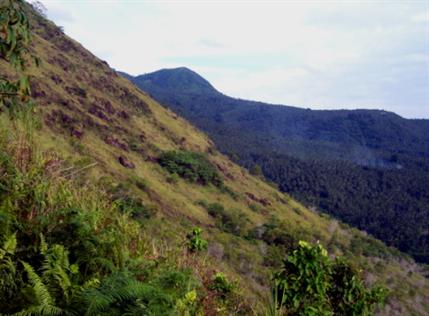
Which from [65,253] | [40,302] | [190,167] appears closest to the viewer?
[40,302]

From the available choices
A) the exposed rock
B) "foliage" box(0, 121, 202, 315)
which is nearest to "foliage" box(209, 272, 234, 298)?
"foliage" box(0, 121, 202, 315)

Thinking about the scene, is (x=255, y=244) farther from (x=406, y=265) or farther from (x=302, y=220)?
(x=406, y=265)

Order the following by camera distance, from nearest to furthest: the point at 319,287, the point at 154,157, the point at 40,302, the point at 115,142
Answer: the point at 40,302 < the point at 319,287 < the point at 115,142 < the point at 154,157

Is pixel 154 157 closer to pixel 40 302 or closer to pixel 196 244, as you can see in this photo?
pixel 196 244

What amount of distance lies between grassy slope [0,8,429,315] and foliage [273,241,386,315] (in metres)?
29.8

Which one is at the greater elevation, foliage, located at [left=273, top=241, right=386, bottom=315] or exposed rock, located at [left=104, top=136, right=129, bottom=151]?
foliage, located at [left=273, top=241, right=386, bottom=315]

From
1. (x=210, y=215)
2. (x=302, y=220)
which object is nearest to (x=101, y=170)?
(x=210, y=215)

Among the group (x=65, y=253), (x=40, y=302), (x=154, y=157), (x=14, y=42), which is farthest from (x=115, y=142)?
(x=40, y=302)

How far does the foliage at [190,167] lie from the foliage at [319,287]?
193 ft

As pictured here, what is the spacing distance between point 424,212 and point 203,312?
12715cm

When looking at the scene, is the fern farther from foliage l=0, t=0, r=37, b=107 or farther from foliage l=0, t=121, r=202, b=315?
foliage l=0, t=0, r=37, b=107

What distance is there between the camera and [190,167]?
227 ft

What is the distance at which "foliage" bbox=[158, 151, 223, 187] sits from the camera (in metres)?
66.6

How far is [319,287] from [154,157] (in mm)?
62238
